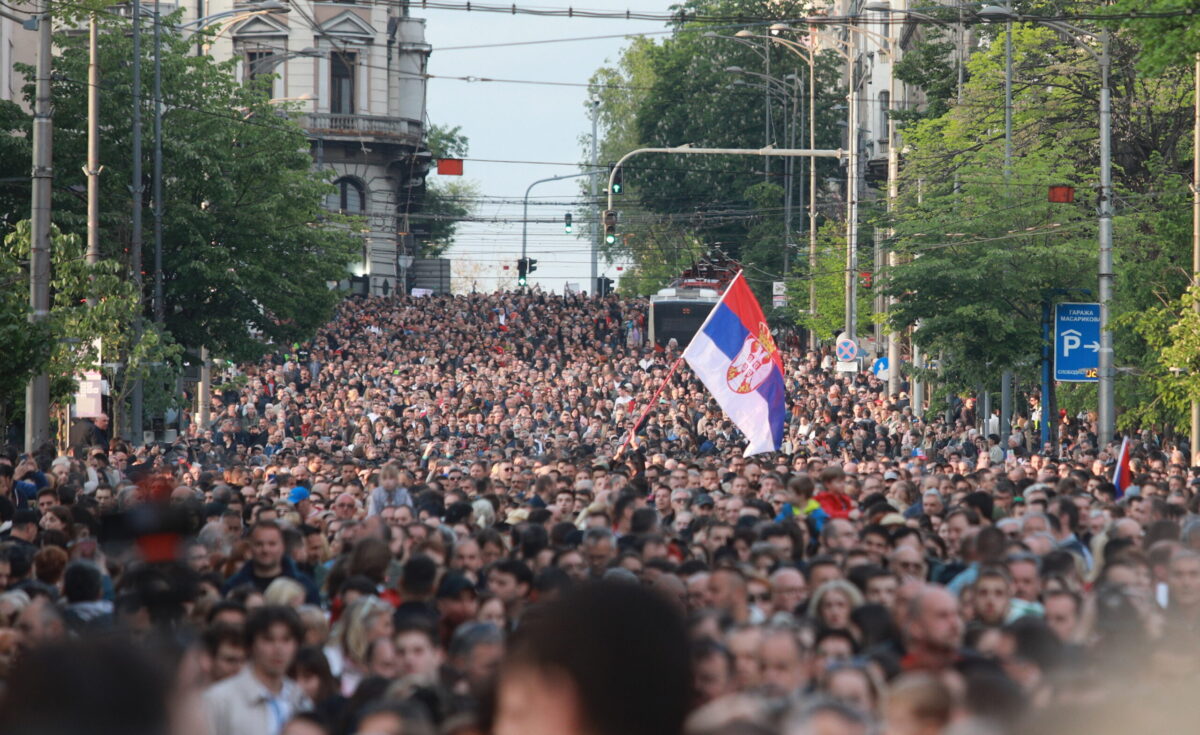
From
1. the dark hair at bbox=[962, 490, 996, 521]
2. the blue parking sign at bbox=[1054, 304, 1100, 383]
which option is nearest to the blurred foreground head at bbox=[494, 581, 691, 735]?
the dark hair at bbox=[962, 490, 996, 521]

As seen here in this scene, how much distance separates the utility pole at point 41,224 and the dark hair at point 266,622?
15787 millimetres

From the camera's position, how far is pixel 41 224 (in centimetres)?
2314

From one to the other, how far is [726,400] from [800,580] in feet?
49.4

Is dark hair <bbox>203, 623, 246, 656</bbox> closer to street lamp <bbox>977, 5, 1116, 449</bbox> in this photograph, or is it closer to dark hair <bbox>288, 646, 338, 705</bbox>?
dark hair <bbox>288, 646, 338, 705</bbox>

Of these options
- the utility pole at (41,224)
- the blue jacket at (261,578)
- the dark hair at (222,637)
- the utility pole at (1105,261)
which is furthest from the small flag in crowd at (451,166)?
the dark hair at (222,637)

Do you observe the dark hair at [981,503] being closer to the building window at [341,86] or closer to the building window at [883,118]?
the building window at [883,118]

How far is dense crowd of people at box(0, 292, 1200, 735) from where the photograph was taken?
6.54 ft

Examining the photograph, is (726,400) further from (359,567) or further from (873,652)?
(873,652)

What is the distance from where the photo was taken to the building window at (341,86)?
9506cm

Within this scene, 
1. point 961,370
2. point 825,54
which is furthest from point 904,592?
point 825,54

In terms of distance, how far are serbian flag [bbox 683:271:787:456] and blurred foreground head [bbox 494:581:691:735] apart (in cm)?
2203

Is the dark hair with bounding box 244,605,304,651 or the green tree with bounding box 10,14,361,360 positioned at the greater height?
the green tree with bounding box 10,14,361,360

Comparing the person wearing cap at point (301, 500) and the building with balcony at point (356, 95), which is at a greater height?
the building with balcony at point (356, 95)

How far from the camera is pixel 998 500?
16141 mm
